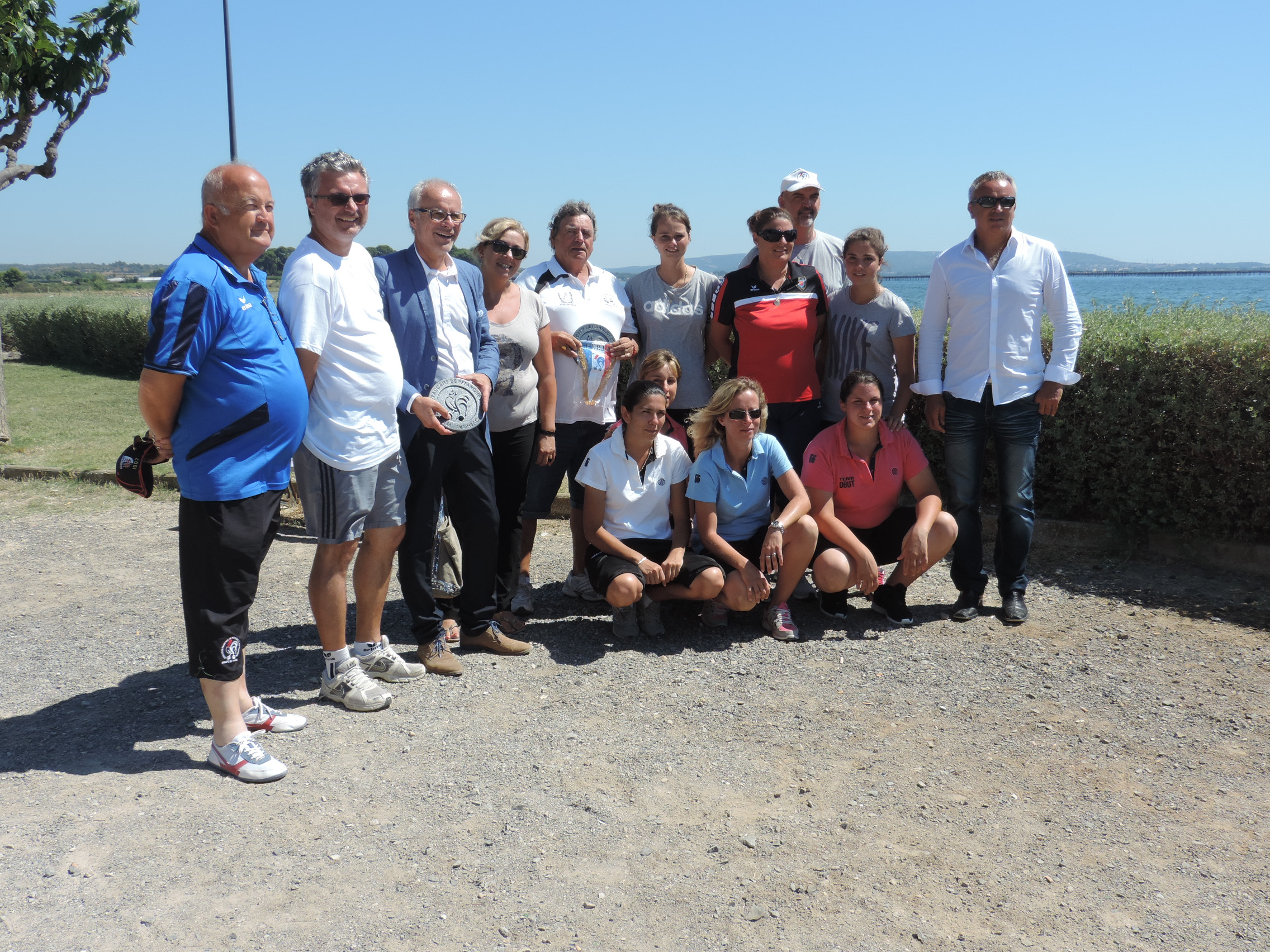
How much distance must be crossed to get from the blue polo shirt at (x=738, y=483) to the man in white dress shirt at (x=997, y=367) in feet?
3.16

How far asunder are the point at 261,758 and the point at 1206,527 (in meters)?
5.74

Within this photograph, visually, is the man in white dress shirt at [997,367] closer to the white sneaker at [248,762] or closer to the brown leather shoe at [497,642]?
the brown leather shoe at [497,642]

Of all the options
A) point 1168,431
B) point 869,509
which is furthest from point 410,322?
point 1168,431

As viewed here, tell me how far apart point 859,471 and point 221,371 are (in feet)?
10.9

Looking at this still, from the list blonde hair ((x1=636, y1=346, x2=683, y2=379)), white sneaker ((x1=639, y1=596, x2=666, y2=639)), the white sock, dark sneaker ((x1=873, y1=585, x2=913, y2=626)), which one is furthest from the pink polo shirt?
the white sock

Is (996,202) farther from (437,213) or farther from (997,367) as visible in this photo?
(437,213)

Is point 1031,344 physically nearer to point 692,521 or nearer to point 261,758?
point 692,521

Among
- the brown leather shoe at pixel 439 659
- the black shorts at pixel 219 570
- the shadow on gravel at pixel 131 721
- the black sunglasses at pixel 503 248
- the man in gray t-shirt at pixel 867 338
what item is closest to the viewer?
the black shorts at pixel 219 570

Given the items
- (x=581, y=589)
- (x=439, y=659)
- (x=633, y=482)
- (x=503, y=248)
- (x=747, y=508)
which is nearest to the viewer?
(x=439, y=659)

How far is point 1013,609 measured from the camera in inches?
208

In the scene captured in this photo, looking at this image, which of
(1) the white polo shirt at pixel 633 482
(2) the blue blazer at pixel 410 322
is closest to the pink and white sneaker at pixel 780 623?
(1) the white polo shirt at pixel 633 482

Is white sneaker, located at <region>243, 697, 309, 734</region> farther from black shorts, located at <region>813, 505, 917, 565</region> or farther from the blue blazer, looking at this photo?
black shorts, located at <region>813, 505, 917, 565</region>

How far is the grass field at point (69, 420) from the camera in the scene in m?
10.1

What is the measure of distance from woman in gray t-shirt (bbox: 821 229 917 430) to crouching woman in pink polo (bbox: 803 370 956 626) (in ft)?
0.80
